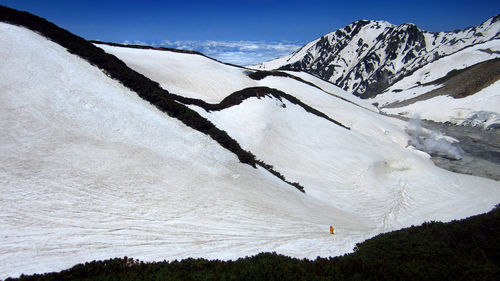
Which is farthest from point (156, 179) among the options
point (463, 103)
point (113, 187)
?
point (463, 103)

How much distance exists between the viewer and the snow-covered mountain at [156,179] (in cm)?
1017

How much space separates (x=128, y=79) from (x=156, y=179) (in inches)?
428

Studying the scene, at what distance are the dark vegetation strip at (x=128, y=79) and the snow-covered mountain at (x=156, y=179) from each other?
0.13 metres

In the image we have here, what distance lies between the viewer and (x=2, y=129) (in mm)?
12602

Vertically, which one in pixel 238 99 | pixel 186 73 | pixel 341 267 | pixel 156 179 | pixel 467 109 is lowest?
pixel 341 267

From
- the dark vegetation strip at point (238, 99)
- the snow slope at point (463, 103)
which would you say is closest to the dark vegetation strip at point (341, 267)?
the dark vegetation strip at point (238, 99)

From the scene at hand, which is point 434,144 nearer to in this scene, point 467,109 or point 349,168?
point 349,168

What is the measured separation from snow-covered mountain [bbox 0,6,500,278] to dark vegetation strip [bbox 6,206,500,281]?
174 cm

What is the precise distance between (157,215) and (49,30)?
1990cm

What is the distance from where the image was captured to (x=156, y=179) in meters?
13.7

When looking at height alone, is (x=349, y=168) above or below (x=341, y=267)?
above

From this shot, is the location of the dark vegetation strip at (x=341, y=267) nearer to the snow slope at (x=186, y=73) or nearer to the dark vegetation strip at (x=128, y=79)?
the dark vegetation strip at (x=128, y=79)

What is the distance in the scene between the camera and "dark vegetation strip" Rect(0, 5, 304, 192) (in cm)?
1978

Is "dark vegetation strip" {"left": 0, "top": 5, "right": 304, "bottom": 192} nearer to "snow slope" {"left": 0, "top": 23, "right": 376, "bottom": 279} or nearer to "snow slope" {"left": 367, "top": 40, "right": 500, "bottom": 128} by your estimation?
"snow slope" {"left": 0, "top": 23, "right": 376, "bottom": 279}
